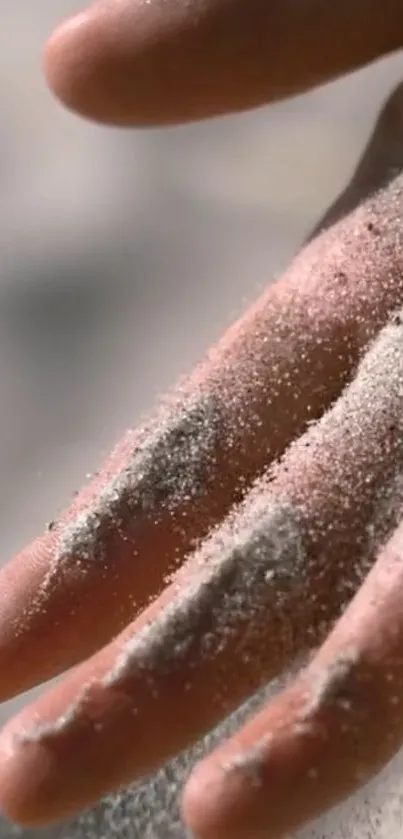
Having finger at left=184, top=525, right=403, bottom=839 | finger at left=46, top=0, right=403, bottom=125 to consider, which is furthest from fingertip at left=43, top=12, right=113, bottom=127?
finger at left=184, top=525, right=403, bottom=839

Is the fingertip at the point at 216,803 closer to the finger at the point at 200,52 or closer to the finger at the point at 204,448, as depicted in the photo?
the finger at the point at 204,448

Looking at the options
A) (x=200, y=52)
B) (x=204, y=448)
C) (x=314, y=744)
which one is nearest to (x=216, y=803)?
(x=314, y=744)

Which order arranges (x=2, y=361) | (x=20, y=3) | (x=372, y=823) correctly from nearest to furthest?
(x=372, y=823), (x=2, y=361), (x=20, y=3)

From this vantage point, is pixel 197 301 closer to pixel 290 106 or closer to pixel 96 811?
pixel 290 106

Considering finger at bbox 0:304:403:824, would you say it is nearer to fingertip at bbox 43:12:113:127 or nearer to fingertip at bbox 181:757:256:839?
fingertip at bbox 181:757:256:839

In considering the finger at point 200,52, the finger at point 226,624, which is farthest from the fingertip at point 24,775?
the finger at point 200,52

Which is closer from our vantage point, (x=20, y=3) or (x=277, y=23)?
(x=277, y=23)

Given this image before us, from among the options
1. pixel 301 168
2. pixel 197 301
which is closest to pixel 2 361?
pixel 197 301
